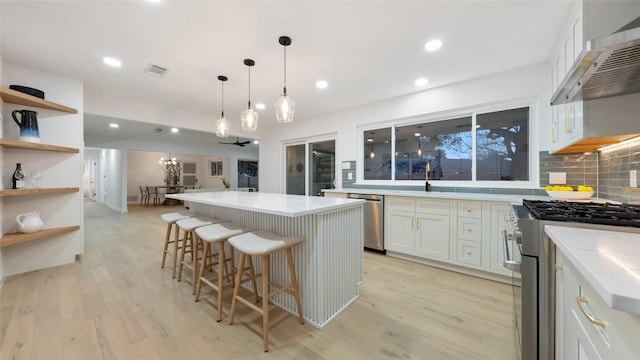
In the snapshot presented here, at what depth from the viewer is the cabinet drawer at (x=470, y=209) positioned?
267 centimetres

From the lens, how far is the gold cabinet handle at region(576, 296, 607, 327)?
699 millimetres

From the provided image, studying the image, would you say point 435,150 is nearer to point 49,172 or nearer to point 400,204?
point 400,204

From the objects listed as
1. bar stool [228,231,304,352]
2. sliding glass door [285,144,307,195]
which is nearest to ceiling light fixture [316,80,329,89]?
sliding glass door [285,144,307,195]

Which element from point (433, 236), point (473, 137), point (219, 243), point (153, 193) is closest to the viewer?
point (219, 243)

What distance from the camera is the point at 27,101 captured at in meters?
2.69

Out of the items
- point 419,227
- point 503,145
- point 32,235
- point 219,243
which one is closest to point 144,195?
point 32,235

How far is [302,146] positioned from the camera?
5.44 m

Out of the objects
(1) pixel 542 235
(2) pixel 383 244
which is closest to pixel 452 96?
(2) pixel 383 244

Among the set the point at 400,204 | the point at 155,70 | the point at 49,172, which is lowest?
the point at 400,204

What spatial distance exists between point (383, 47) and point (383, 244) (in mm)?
2488

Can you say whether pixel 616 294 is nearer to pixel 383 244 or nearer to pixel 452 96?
pixel 383 244

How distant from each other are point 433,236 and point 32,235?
464 centimetres

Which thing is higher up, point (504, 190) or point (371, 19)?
point (371, 19)

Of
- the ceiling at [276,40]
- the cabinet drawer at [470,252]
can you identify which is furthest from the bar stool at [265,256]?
the cabinet drawer at [470,252]
